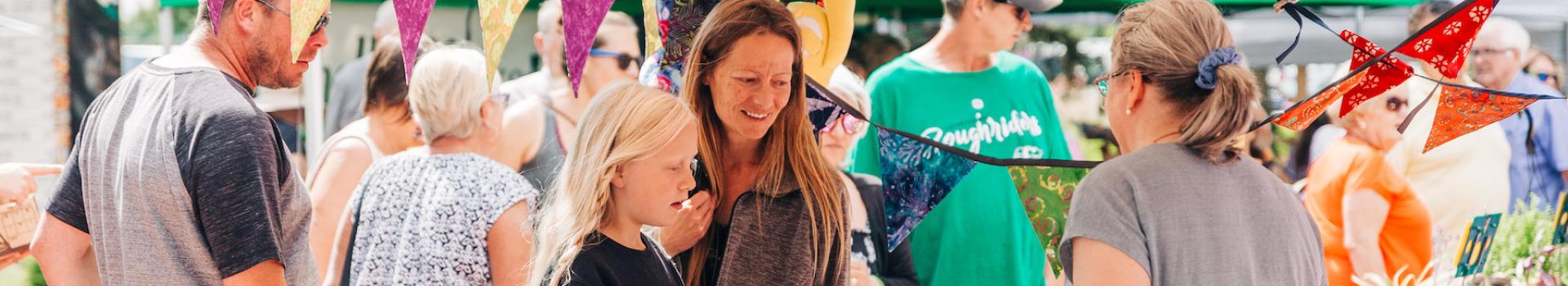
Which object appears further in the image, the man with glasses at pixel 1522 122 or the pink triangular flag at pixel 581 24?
the man with glasses at pixel 1522 122

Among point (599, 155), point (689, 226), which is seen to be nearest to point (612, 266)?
point (599, 155)

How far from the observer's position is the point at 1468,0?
184cm

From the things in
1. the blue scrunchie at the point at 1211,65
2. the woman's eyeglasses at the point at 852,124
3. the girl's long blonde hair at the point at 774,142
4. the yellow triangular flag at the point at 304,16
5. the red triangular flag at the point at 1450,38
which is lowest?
the woman's eyeglasses at the point at 852,124

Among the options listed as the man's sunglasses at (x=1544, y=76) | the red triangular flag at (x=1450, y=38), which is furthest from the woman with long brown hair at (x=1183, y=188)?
the man's sunglasses at (x=1544, y=76)

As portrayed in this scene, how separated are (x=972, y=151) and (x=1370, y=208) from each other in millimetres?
1433

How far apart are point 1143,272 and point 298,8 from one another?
1.16 meters

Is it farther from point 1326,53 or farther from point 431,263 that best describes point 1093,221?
point 1326,53

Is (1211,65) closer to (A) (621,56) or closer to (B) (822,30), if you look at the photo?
(B) (822,30)

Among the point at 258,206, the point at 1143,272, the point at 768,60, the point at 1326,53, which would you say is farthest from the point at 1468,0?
the point at 1326,53

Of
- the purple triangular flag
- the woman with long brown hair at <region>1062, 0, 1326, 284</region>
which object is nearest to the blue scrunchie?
the woman with long brown hair at <region>1062, 0, 1326, 284</region>

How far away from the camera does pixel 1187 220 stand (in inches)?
69.6

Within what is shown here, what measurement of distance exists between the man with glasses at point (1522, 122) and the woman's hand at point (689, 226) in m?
4.14

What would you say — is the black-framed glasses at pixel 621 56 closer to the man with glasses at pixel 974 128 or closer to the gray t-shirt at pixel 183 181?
the man with glasses at pixel 974 128

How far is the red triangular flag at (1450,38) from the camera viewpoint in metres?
1.84
